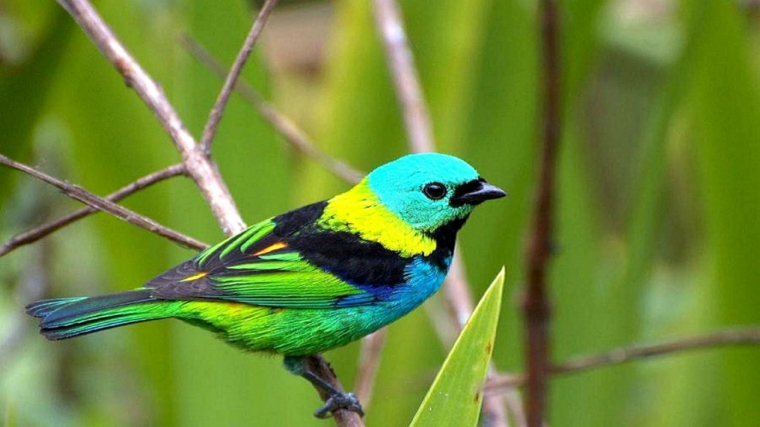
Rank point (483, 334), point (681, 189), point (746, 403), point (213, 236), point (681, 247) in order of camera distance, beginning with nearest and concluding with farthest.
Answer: point (483, 334) < point (213, 236) < point (746, 403) < point (681, 189) < point (681, 247)

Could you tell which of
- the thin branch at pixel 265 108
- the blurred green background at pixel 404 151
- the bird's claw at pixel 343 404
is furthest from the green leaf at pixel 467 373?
the thin branch at pixel 265 108

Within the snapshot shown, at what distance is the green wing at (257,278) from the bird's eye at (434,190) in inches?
11.5

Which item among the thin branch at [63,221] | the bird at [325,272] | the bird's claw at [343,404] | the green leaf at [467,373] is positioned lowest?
the bird's claw at [343,404]

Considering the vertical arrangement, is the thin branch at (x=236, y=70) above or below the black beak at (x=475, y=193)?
above

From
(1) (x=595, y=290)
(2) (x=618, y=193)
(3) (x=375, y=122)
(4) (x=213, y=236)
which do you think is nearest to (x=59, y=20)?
(4) (x=213, y=236)

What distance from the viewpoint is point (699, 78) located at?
122 inches

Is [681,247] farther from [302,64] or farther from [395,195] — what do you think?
[395,195]

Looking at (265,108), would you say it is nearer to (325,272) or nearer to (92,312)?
(325,272)

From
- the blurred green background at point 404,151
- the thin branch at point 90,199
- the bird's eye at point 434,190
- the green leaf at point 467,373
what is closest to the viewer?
the green leaf at point 467,373

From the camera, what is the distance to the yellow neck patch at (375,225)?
2.55 metres

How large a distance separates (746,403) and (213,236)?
165cm

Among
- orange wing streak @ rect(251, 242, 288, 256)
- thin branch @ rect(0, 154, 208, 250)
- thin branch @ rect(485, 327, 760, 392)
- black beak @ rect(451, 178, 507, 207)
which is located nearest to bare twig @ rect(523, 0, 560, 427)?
thin branch @ rect(485, 327, 760, 392)

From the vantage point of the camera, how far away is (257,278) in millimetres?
2387

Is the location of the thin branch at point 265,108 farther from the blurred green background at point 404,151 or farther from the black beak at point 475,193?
the black beak at point 475,193
